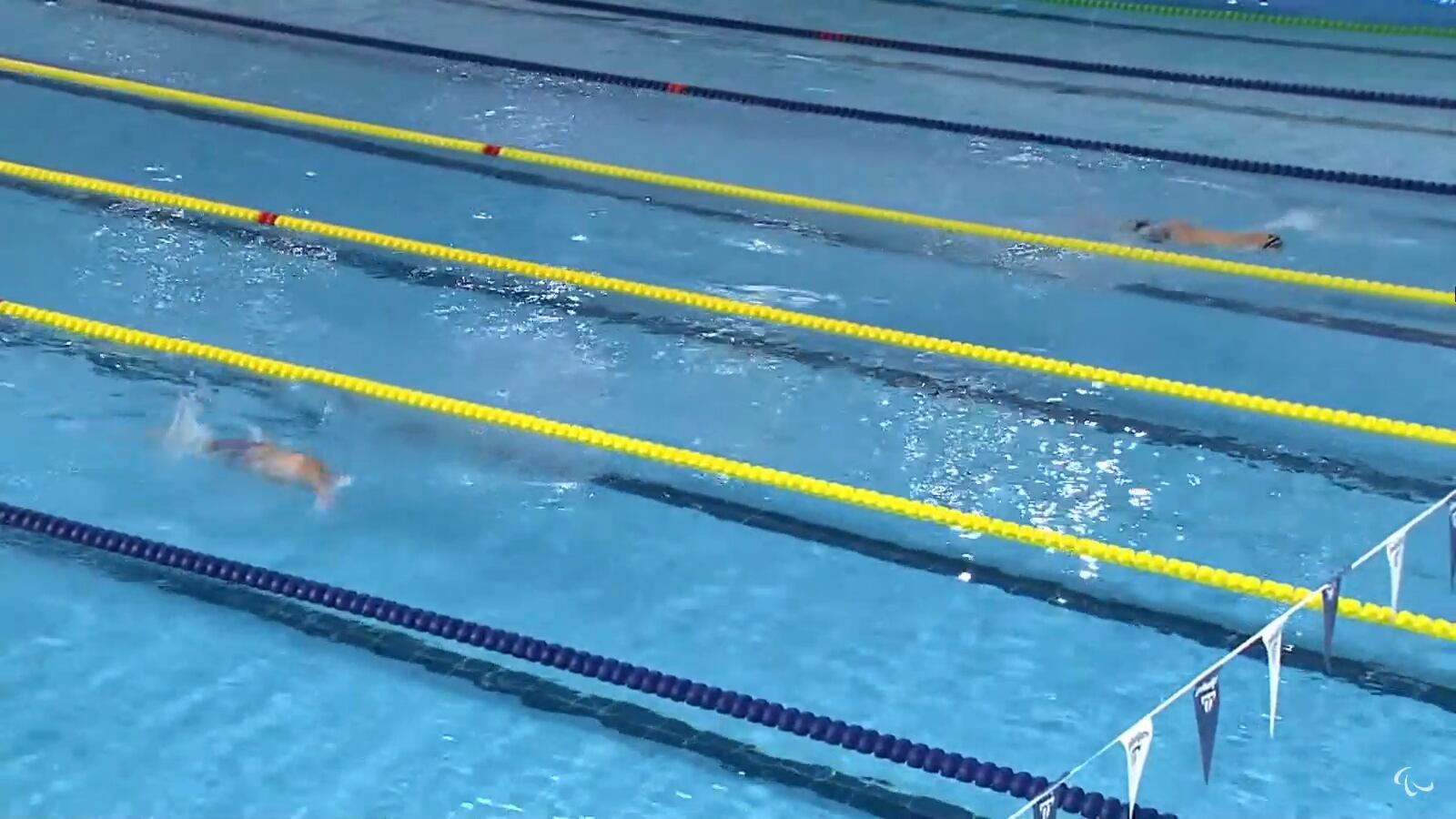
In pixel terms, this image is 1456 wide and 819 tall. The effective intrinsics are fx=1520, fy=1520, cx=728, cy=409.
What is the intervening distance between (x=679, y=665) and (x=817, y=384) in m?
1.01

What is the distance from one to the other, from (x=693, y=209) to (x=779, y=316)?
78 centimetres

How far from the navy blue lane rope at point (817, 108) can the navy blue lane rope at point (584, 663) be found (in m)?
2.87

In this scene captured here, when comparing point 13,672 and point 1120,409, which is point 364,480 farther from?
point 1120,409

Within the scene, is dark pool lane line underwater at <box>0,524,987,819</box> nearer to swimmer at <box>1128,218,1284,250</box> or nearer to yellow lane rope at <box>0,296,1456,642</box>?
yellow lane rope at <box>0,296,1456,642</box>

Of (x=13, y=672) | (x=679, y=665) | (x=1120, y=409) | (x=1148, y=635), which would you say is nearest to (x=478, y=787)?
(x=679, y=665)

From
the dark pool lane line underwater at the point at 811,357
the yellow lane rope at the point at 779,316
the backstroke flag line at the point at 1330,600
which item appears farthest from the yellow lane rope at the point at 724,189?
the backstroke flag line at the point at 1330,600

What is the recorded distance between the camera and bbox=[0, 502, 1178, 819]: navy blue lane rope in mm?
2012

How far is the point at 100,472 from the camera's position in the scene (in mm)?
2816

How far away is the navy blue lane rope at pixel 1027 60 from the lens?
5.16 metres

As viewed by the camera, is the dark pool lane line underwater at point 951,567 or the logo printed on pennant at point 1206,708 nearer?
the logo printed on pennant at point 1206,708

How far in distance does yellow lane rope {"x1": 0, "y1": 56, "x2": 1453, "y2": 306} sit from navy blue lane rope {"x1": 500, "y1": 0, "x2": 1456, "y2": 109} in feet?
5.64

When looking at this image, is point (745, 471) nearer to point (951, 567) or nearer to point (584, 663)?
point (951, 567)

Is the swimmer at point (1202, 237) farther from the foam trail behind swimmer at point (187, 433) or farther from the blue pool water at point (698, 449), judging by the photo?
the foam trail behind swimmer at point (187, 433)

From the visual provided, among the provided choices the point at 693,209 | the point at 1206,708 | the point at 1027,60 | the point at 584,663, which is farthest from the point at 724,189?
the point at 1206,708
